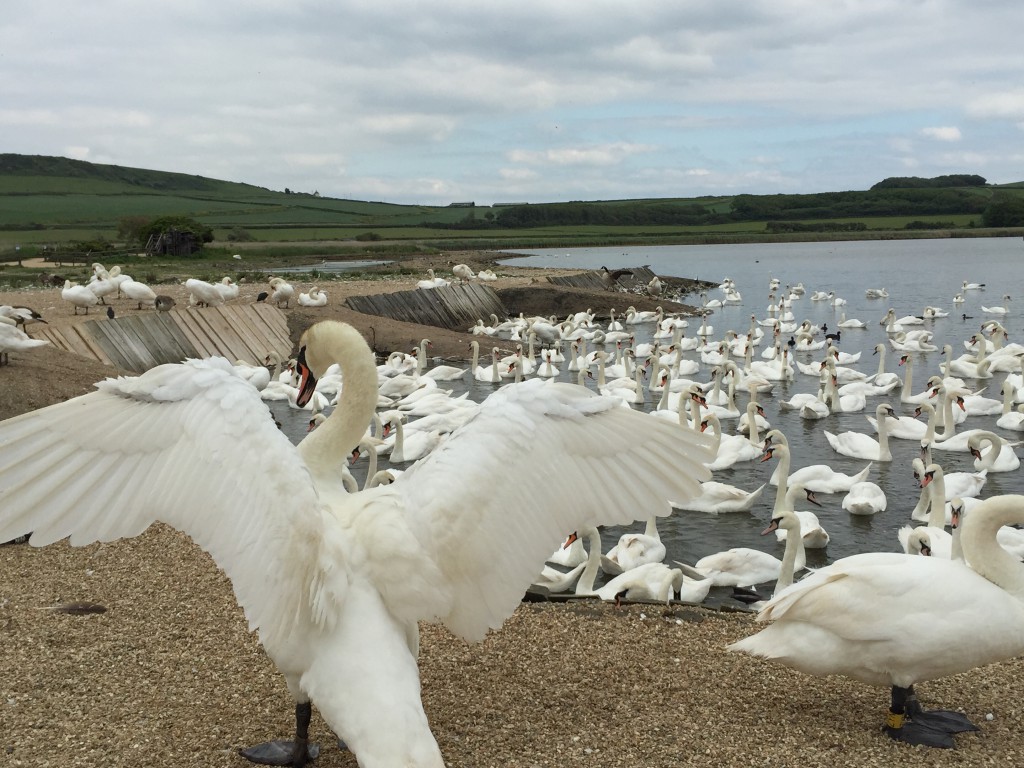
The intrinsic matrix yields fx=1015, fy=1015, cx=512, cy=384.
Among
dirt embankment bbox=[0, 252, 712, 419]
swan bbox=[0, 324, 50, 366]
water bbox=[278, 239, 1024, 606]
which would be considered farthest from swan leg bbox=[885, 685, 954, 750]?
swan bbox=[0, 324, 50, 366]

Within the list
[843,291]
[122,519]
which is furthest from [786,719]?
[843,291]

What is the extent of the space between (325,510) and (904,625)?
110 inches

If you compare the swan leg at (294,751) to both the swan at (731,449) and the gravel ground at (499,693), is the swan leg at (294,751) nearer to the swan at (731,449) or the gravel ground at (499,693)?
the gravel ground at (499,693)

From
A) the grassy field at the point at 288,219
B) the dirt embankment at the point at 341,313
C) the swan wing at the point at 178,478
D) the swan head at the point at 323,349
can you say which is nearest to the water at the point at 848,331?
the swan wing at the point at 178,478

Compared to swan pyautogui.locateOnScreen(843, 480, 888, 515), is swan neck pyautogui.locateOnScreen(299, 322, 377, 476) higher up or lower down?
higher up

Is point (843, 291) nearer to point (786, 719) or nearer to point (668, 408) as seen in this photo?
point (668, 408)

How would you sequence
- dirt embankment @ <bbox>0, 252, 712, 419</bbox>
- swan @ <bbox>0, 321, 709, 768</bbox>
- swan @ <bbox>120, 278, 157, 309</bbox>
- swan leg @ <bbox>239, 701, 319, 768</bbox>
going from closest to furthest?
swan @ <bbox>0, 321, 709, 768</bbox> < swan leg @ <bbox>239, 701, 319, 768</bbox> < dirt embankment @ <bbox>0, 252, 712, 419</bbox> < swan @ <bbox>120, 278, 157, 309</bbox>

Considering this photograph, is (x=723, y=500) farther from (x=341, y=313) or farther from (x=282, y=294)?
(x=282, y=294)

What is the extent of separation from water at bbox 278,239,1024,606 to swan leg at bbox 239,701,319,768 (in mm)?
1467

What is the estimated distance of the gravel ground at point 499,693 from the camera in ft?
15.2

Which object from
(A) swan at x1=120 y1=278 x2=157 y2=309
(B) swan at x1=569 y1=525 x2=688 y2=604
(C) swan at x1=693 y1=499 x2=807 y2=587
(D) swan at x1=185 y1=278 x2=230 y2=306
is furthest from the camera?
(D) swan at x1=185 y1=278 x2=230 y2=306

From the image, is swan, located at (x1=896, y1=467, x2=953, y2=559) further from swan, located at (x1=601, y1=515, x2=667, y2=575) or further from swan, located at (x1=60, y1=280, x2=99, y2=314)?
swan, located at (x1=60, y1=280, x2=99, y2=314)

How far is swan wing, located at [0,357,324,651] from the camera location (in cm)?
383

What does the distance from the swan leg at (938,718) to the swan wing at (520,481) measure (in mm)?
1816
